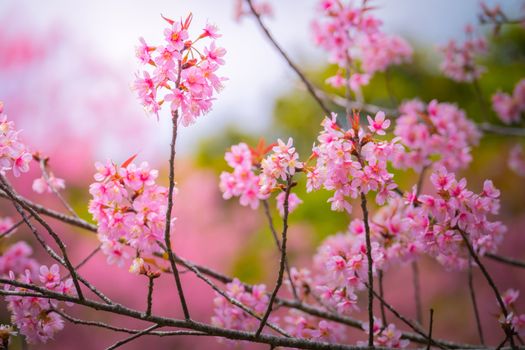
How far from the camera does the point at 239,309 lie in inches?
72.9

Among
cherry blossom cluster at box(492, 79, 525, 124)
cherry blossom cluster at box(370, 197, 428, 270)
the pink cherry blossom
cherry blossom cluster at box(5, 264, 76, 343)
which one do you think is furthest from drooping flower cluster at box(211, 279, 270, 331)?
cherry blossom cluster at box(492, 79, 525, 124)

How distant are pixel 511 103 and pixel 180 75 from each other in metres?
2.58

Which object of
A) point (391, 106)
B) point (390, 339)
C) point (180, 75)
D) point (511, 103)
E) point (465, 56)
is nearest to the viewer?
point (180, 75)

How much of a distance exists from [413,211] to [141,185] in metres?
0.88

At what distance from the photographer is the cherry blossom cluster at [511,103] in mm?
2986

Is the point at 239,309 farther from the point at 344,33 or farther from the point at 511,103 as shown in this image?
the point at 511,103

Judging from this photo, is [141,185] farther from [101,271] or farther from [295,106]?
[295,106]

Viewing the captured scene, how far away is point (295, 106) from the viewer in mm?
8078

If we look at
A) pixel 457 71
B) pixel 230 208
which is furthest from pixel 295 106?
pixel 457 71

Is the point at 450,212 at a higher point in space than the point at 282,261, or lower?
higher

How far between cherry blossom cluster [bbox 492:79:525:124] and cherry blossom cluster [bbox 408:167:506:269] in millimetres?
1854

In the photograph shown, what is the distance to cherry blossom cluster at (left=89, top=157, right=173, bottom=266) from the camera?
1.34m

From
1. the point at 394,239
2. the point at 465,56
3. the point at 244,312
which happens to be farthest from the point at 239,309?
the point at 465,56

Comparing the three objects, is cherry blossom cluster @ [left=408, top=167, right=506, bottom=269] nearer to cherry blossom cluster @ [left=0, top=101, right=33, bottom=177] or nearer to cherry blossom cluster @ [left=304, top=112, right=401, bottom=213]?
cherry blossom cluster @ [left=304, top=112, right=401, bottom=213]
